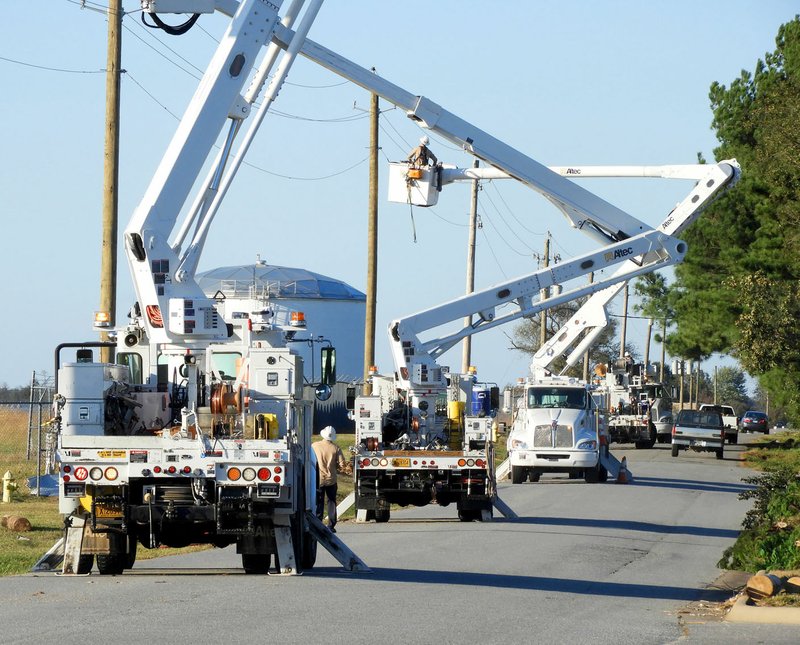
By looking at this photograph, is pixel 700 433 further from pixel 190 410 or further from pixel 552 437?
pixel 190 410

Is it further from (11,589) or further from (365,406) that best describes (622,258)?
(11,589)

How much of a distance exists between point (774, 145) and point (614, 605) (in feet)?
101

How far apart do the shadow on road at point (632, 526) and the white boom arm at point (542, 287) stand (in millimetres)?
3381

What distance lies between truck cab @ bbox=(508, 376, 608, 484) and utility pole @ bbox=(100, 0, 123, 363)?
48.7 ft

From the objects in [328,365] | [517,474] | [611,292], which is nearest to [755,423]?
[517,474]

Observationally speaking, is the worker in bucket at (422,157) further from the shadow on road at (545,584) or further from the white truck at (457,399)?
the shadow on road at (545,584)

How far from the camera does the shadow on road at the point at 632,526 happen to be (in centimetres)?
2288

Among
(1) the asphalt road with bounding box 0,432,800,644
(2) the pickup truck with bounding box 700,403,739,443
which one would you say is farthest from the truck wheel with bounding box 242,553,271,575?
(2) the pickup truck with bounding box 700,403,739,443

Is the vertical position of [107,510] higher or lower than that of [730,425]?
lower

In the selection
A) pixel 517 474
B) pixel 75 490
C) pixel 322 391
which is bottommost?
pixel 517 474

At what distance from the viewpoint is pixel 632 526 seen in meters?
23.7

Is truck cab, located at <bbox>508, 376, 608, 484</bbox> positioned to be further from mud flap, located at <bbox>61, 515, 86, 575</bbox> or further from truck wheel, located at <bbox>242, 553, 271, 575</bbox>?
mud flap, located at <bbox>61, 515, 86, 575</bbox>

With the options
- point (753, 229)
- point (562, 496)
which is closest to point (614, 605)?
point (562, 496)

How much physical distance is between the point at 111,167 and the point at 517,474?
15.8 metres
